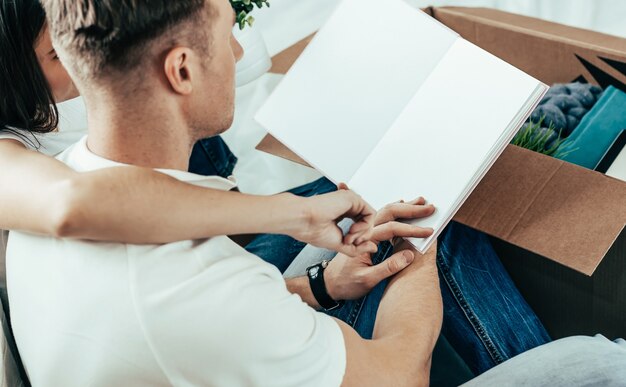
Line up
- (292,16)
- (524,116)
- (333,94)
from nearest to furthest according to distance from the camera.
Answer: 1. (524,116)
2. (333,94)
3. (292,16)

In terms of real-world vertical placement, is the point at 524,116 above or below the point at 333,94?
above

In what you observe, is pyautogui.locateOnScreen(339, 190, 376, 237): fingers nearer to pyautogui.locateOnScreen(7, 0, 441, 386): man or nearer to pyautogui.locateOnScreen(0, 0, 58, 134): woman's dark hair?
pyautogui.locateOnScreen(7, 0, 441, 386): man

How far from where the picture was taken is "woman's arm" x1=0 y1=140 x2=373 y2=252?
0.62 m

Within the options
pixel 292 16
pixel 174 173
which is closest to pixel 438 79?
pixel 174 173

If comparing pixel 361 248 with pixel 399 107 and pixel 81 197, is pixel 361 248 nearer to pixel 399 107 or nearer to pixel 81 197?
pixel 399 107

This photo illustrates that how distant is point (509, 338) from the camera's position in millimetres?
898

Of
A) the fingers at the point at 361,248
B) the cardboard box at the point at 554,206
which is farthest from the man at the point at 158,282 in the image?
the cardboard box at the point at 554,206

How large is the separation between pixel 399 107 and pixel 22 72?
0.47 metres

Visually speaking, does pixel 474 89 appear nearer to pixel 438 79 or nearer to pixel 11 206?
pixel 438 79

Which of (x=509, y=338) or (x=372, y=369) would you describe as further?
(x=509, y=338)

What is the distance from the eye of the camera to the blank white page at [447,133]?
85cm

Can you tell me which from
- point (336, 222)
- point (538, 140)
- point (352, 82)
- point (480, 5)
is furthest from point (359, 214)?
point (480, 5)

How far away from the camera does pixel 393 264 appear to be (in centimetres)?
86

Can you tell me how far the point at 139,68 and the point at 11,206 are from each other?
0.19m
